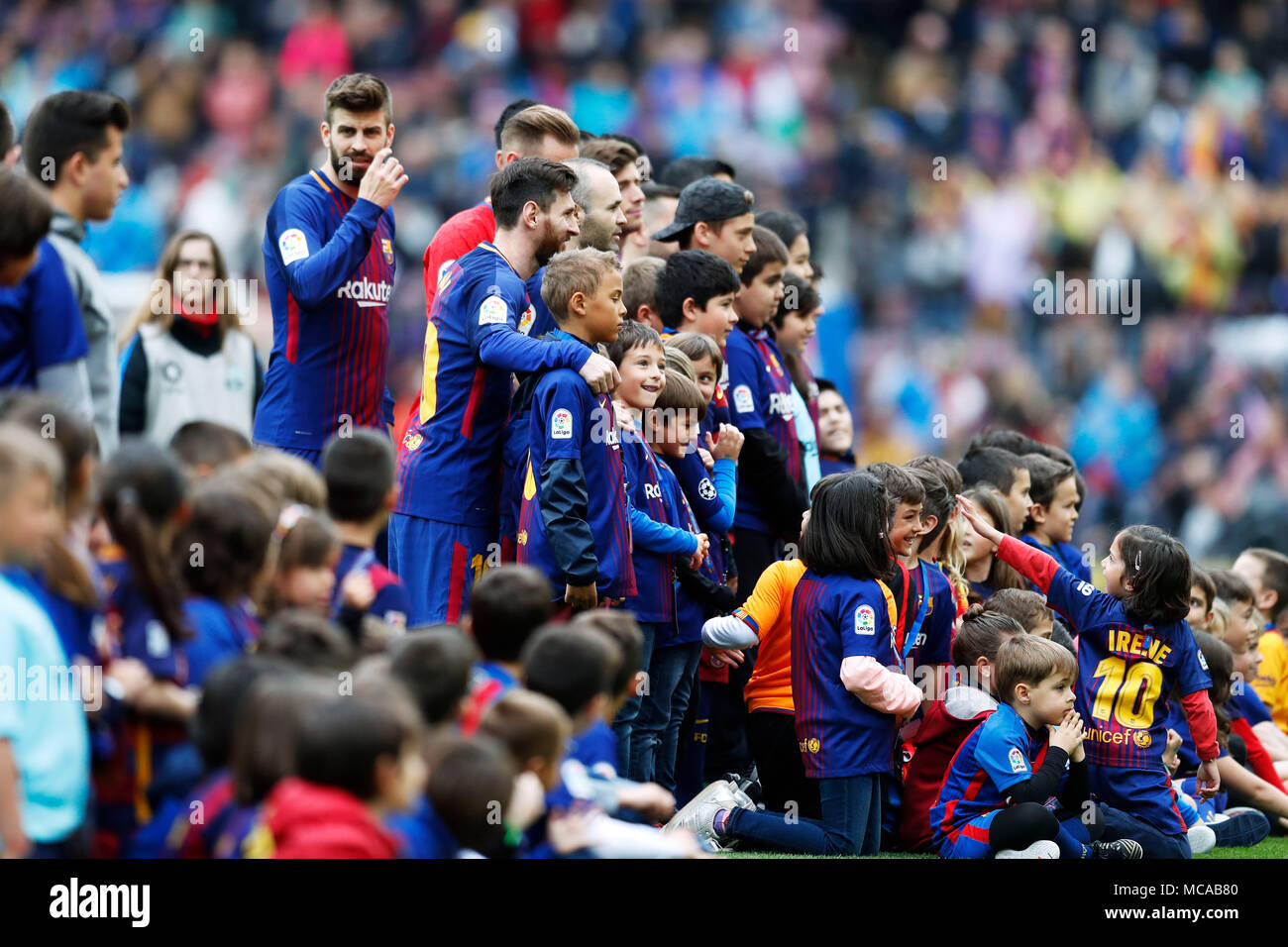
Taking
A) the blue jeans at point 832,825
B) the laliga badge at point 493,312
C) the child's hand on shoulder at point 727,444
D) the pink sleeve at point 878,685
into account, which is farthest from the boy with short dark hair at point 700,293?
the blue jeans at point 832,825

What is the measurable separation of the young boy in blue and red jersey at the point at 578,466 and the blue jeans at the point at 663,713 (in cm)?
46

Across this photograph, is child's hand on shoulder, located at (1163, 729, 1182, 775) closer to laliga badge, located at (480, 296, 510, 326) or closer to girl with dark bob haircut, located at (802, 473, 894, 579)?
girl with dark bob haircut, located at (802, 473, 894, 579)

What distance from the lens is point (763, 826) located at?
6129 millimetres

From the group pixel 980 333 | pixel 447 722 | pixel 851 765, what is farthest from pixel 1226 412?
pixel 447 722

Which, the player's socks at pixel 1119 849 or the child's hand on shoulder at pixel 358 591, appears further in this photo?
the player's socks at pixel 1119 849

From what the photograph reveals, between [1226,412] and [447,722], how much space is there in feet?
45.3

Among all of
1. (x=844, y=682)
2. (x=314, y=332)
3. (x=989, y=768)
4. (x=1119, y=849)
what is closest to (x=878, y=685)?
(x=844, y=682)

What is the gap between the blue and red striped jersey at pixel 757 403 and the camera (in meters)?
7.02

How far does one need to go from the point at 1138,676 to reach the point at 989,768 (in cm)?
89

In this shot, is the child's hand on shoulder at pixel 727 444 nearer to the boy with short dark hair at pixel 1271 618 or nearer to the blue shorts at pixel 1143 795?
the blue shorts at pixel 1143 795

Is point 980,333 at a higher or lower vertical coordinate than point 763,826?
higher

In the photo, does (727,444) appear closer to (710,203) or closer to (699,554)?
(699,554)

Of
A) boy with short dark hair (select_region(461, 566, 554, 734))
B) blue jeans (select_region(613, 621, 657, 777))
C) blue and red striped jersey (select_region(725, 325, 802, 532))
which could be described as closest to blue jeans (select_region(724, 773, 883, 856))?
blue jeans (select_region(613, 621, 657, 777))
